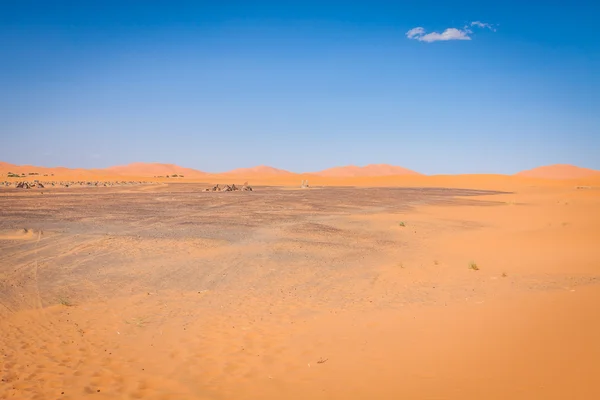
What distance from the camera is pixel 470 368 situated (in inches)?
213

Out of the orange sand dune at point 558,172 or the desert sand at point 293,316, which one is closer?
the desert sand at point 293,316

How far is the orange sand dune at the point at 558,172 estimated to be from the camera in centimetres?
Result: 17093

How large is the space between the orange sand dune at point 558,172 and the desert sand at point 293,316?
18027 cm

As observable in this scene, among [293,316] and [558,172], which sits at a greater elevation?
[558,172]

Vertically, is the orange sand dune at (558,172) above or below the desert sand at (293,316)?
above

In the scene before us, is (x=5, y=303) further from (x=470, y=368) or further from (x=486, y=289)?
(x=486, y=289)

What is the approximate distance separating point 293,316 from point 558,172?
20114cm

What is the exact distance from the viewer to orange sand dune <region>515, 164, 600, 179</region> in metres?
171

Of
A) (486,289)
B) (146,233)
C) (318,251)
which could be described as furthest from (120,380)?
(146,233)

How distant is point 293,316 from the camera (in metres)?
8.01

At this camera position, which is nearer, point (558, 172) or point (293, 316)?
point (293, 316)

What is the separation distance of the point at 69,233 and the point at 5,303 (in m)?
8.74

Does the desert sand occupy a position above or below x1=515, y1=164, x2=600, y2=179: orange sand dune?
below

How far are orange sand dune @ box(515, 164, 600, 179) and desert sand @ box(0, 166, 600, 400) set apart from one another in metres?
180
